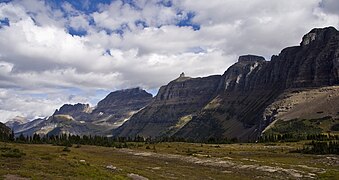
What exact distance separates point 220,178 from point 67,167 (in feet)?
86.0

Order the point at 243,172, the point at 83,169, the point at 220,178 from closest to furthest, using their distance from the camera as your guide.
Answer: the point at 83,169
the point at 220,178
the point at 243,172

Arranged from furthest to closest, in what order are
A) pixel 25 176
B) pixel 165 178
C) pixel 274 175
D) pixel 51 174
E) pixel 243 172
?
pixel 243 172 → pixel 274 175 → pixel 165 178 → pixel 51 174 → pixel 25 176

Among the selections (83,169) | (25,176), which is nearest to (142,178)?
(83,169)

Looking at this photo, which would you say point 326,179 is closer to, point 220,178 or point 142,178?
point 220,178

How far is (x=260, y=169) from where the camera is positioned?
78.1 meters

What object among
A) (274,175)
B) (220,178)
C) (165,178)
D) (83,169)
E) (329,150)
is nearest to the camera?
(83,169)

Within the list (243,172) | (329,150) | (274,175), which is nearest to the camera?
(274,175)

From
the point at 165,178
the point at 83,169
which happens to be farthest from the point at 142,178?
the point at 83,169

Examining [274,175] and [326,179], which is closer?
[326,179]

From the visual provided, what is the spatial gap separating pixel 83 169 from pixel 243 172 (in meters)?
34.9

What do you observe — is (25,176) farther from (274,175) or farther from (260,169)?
(260,169)

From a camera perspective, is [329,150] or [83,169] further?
[329,150]

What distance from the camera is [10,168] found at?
Result: 49.8 metres

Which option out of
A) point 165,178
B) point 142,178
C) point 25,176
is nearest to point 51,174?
point 25,176
